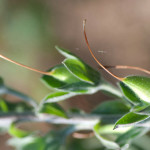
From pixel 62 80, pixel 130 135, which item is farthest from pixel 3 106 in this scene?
pixel 130 135

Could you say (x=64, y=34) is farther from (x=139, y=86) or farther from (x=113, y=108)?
(x=139, y=86)

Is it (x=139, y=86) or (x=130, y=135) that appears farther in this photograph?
(x=130, y=135)

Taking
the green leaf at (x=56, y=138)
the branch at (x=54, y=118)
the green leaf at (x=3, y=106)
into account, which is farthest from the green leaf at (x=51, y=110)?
the green leaf at (x=3, y=106)

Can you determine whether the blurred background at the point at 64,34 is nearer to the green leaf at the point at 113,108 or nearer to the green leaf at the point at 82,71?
the green leaf at the point at 113,108

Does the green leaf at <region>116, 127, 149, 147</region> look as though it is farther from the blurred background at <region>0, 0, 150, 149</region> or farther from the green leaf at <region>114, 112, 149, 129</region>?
the blurred background at <region>0, 0, 150, 149</region>

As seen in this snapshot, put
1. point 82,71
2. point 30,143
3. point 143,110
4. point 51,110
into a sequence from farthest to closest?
point 30,143, point 51,110, point 82,71, point 143,110
